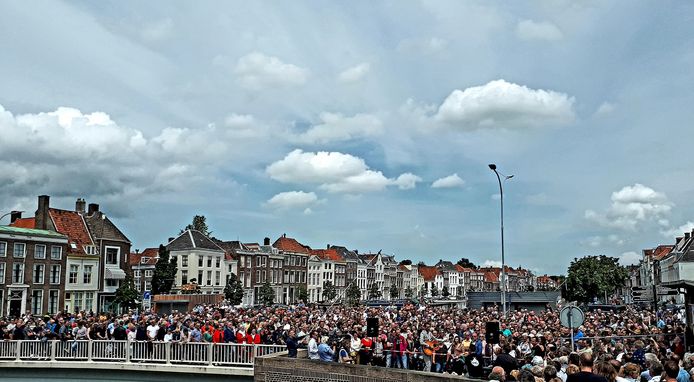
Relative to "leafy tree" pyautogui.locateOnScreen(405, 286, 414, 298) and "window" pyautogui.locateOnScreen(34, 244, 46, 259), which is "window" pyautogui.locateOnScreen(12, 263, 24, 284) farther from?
"leafy tree" pyautogui.locateOnScreen(405, 286, 414, 298)

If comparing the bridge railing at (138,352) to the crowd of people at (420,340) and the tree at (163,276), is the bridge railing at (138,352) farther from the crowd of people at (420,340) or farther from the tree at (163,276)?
the tree at (163,276)

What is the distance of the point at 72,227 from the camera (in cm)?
6266

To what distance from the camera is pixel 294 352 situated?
59.7 ft

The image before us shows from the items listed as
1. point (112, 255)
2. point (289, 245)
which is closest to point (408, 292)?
point (289, 245)

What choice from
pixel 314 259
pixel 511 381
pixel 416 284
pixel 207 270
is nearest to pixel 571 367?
pixel 511 381

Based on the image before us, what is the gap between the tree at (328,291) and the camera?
10712cm

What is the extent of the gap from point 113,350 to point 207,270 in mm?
64106

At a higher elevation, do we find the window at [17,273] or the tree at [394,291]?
the window at [17,273]

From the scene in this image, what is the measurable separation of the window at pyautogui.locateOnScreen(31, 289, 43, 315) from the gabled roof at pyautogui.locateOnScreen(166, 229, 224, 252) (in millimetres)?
28497

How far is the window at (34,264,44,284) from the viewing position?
53875 millimetres

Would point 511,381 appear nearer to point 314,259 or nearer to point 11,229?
point 11,229

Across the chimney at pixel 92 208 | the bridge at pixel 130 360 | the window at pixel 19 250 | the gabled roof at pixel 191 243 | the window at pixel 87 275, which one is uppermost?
the chimney at pixel 92 208

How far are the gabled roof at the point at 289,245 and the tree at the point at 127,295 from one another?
37.7m

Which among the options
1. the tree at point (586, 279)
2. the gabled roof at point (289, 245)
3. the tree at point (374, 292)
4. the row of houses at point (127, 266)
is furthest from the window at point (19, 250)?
the tree at point (374, 292)
